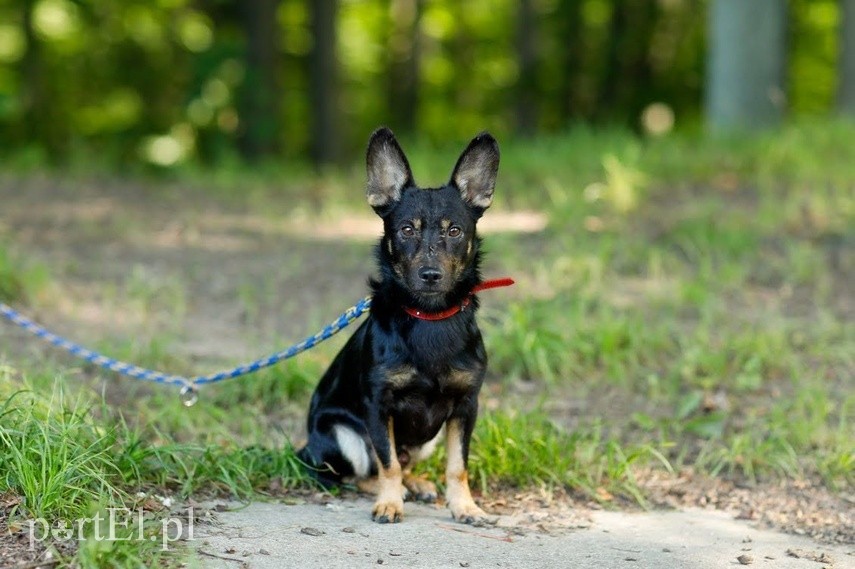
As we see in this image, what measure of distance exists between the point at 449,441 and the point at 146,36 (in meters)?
17.7

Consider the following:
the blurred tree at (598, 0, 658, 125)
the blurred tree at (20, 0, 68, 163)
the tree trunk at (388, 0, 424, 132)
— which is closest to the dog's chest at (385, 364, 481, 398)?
the blurred tree at (20, 0, 68, 163)

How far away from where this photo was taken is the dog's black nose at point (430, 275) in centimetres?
439

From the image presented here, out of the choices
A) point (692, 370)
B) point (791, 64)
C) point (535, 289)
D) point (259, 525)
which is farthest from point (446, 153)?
point (791, 64)

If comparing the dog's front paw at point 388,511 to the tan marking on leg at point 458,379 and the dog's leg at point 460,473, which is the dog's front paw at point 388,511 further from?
the tan marking on leg at point 458,379

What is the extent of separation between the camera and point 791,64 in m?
24.6

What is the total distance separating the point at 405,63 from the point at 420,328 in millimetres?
19847

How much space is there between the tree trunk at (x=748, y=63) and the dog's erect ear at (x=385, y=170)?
9.03 meters

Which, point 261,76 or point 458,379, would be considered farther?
point 261,76

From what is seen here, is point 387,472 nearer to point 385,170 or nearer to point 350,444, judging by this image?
point 350,444

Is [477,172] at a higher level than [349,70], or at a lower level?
lower

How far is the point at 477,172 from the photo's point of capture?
186 inches

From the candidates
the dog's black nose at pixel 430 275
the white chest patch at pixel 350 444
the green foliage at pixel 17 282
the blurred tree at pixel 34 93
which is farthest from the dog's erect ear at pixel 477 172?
the blurred tree at pixel 34 93

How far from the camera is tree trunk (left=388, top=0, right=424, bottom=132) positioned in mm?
23188

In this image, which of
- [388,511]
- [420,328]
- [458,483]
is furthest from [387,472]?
[420,328]
